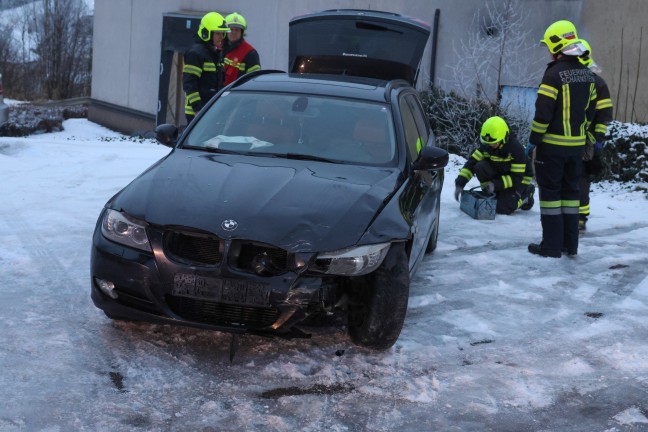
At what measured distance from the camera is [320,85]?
20.6 feet

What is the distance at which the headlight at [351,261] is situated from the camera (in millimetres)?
4422

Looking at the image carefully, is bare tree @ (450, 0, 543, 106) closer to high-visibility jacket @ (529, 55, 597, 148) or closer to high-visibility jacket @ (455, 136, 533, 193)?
high-visibility jacket @ (455, 136, 533, 193)

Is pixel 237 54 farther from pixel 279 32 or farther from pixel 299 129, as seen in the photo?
pixel 279 32

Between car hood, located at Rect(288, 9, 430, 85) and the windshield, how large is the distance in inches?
161

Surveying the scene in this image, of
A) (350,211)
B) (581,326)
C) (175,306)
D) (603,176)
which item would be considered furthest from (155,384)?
(603,176)

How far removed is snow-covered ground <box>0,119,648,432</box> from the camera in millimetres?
4000

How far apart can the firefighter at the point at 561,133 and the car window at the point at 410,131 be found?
139 cm

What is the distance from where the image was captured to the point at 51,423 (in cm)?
373

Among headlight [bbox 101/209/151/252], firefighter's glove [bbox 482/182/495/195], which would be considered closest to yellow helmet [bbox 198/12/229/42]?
firefighter's glove [bbox 482/182/495/195]

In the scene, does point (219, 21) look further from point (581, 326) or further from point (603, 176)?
point (603, 176)

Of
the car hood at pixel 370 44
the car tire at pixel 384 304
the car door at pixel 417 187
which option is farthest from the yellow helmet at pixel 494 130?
the car tire at pixel 384 304

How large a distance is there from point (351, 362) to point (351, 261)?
621 millimetres

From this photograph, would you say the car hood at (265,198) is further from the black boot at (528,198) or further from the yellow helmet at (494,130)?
the black boot at (528,198)

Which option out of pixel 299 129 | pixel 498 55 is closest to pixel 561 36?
pixel 299 129
